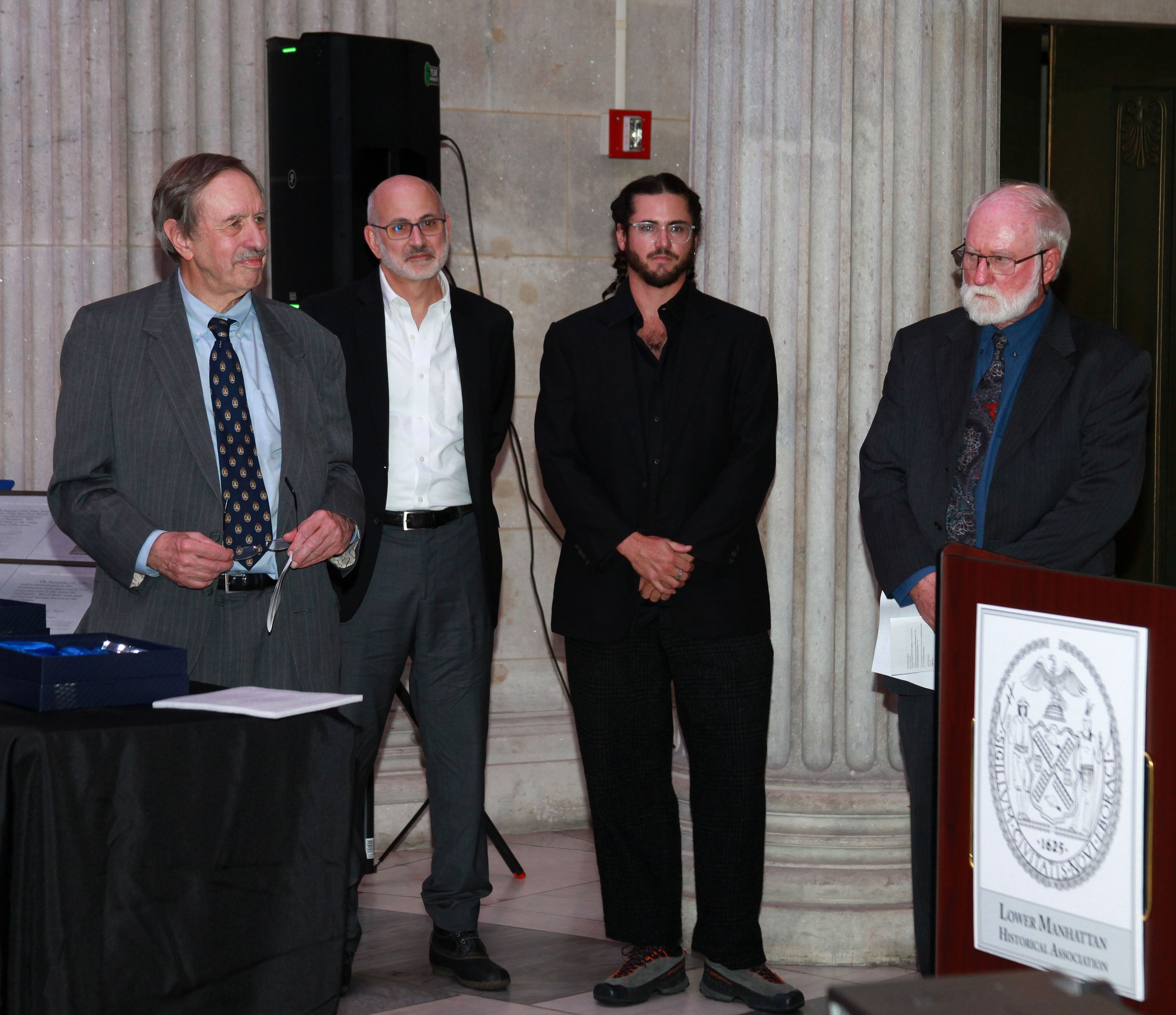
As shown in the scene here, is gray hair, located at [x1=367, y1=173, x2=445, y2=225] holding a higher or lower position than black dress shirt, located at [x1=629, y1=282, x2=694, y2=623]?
higher

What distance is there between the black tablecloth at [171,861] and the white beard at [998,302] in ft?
4.90

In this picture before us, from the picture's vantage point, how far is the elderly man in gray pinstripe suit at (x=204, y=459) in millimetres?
2668

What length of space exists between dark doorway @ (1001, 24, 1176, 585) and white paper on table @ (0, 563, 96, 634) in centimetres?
310

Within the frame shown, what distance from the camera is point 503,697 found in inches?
198

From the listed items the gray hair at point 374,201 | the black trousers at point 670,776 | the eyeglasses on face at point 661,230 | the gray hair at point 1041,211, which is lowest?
the black trousers at point 670,776

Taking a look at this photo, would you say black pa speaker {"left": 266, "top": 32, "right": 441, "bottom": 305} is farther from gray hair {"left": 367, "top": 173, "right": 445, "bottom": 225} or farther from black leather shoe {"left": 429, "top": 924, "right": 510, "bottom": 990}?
black leather shoe {"left": 429, "top": 924, "right": 510, "bottom": 990}

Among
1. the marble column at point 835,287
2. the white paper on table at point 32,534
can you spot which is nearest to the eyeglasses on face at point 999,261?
the marble column at point 835,287

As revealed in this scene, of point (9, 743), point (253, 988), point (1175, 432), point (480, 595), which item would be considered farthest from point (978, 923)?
point (1175, 432)

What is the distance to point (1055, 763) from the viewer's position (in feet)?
5.08

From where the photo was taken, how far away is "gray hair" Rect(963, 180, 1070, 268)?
9.02 feet

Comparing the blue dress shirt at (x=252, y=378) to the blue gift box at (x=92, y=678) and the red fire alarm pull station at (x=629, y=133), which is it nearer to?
the blue gift box at (x=92, y=678)

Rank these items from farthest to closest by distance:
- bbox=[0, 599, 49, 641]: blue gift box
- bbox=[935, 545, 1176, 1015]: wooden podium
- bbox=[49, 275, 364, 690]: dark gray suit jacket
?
bbox=[49, 275, 364, 690]: dark gray suit jacket
bbox=[0, 599, 49, 641]: blue gift box
bbox=[935, 545, 1176, 1015]: wooden podium

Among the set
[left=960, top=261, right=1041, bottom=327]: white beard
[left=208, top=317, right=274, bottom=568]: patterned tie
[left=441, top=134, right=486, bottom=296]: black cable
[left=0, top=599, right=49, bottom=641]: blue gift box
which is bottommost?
[left=0, top=599, right=49, bottom=641]: blue gift box

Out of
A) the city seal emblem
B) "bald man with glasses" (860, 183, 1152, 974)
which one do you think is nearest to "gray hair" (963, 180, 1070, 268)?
"bald man with glasses" (860, 183, 1152, 974)
